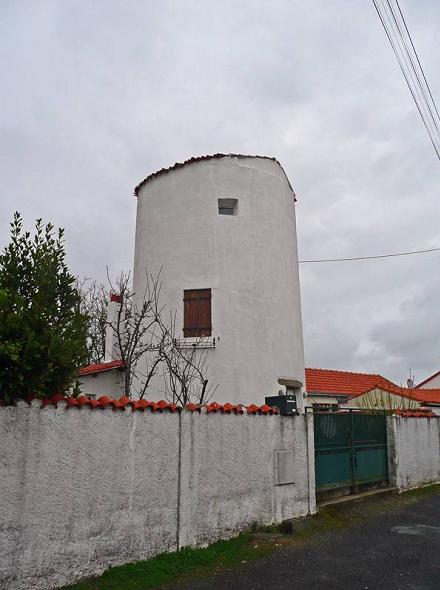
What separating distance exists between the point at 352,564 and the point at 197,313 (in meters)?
9.63

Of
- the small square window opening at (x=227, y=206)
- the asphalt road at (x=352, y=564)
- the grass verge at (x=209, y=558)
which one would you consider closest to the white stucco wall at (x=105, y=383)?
the small square window opening at (x=227, y=206)

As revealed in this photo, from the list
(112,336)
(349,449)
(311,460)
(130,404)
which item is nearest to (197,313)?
(112,336)

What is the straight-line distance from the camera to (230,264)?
16344 millimetres

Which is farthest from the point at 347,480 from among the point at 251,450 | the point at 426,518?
the point at 251,450

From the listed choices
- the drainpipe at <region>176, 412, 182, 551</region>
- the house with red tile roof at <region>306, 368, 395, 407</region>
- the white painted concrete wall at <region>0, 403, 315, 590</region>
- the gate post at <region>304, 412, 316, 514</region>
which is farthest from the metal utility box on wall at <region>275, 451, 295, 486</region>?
the house with red tile roof at <region>306, 368, 395, 407</region>

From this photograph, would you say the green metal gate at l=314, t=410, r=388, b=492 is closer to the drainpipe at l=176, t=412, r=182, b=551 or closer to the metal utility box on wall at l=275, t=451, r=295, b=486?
the metal utility box on wall at l=275, t=451, r=295, b=486

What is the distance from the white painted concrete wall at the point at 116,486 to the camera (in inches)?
231

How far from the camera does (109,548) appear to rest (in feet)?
21.9

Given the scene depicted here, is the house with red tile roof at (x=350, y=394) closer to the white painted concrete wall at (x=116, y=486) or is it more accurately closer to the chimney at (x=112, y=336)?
the chimney at (x=112, y=336)

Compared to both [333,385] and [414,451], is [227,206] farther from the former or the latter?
[333,385]

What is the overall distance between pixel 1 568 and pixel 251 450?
4.47 meters

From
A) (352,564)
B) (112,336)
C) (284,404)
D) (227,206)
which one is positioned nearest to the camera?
(352,564)

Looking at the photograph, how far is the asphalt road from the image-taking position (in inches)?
258

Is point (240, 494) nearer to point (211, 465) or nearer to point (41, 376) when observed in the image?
point (211, 465)
